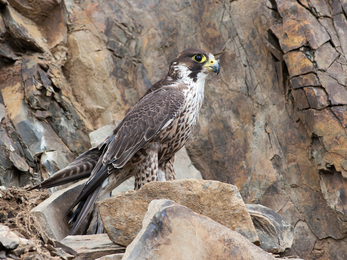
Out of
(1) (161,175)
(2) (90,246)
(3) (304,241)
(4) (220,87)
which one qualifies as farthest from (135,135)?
(3) (304,241)

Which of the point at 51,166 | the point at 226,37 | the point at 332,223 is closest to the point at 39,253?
the point at 51,166

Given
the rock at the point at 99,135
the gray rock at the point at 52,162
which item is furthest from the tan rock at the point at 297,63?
the gray rock at the point at 52,162

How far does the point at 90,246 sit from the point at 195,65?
6.28 ft

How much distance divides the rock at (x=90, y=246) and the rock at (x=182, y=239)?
588 mm

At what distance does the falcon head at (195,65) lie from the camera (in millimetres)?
3576

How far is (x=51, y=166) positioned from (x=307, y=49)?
3.18m

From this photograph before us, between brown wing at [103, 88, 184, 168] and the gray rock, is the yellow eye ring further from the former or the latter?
the gray rock

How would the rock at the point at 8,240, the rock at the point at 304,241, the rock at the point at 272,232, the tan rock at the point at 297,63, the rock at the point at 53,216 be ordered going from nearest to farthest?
the rock at the point at 8,240 < the rock at the point at 272,232 < the rock at the point at 53,216 < the tan rock at the point at 297,63 < the rock at the point at 304,241

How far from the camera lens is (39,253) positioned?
88.7 inches

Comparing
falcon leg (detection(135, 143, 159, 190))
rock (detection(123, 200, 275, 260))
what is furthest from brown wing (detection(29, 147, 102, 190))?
rock (detection(123, 200, 275, 260))

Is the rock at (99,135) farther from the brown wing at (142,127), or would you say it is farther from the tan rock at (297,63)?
the tan rock at (297,63)

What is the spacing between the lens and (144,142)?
326 centimetres

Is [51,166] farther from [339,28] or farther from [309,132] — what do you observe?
[339,28]

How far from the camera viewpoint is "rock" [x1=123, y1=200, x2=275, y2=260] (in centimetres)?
196
